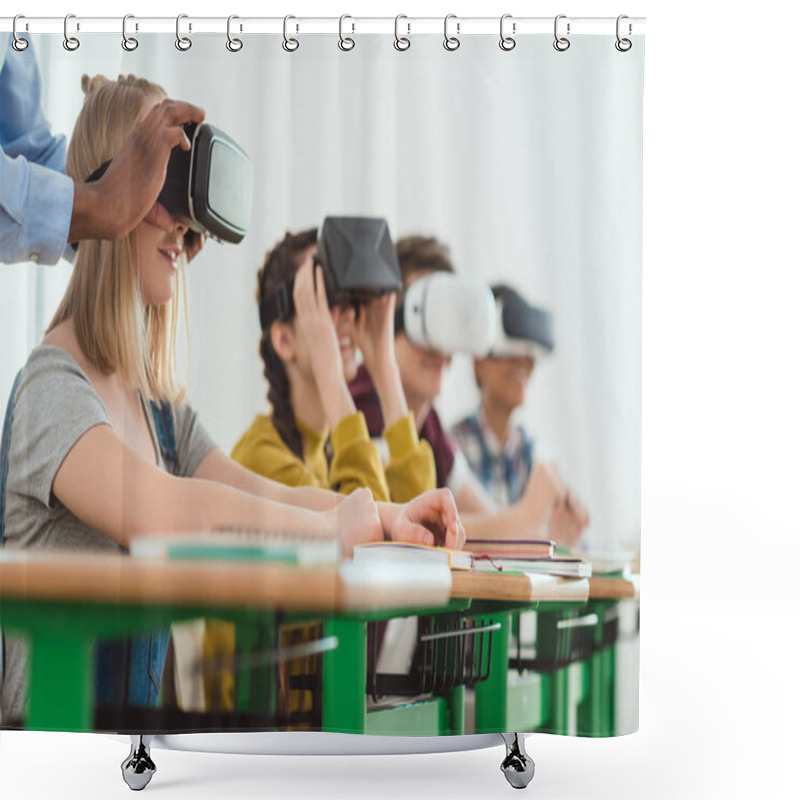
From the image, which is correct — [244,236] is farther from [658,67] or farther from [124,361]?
[658,67]

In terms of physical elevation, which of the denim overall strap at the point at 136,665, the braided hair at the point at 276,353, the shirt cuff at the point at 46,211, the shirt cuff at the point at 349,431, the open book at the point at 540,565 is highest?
the shirt cuff at the point at 46,211

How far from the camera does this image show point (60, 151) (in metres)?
1.94

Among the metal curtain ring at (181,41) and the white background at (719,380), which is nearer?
the metal curtain ring at (181,41)

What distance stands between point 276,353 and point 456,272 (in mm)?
338

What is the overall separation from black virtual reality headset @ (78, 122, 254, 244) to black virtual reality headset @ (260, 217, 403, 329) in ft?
0.50

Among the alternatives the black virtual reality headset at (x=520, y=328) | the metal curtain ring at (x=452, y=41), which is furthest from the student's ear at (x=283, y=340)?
the metal curtain ring at (x=452, y=41)

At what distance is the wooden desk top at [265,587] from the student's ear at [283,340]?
360 mm

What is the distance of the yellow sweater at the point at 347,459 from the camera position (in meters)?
1.92

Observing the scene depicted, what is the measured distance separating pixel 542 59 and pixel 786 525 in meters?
1.39

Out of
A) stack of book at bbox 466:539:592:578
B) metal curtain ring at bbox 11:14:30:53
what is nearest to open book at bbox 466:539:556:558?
stack of book at bbox 466:539:592:578

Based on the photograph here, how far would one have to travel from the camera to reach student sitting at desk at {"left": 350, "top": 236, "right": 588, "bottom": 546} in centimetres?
193

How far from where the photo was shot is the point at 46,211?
75.8 inches

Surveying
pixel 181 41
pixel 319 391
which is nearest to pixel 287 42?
pixel 181 41

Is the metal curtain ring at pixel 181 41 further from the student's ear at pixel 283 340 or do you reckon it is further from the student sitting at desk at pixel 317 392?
the student's ear at pixel 283 340
